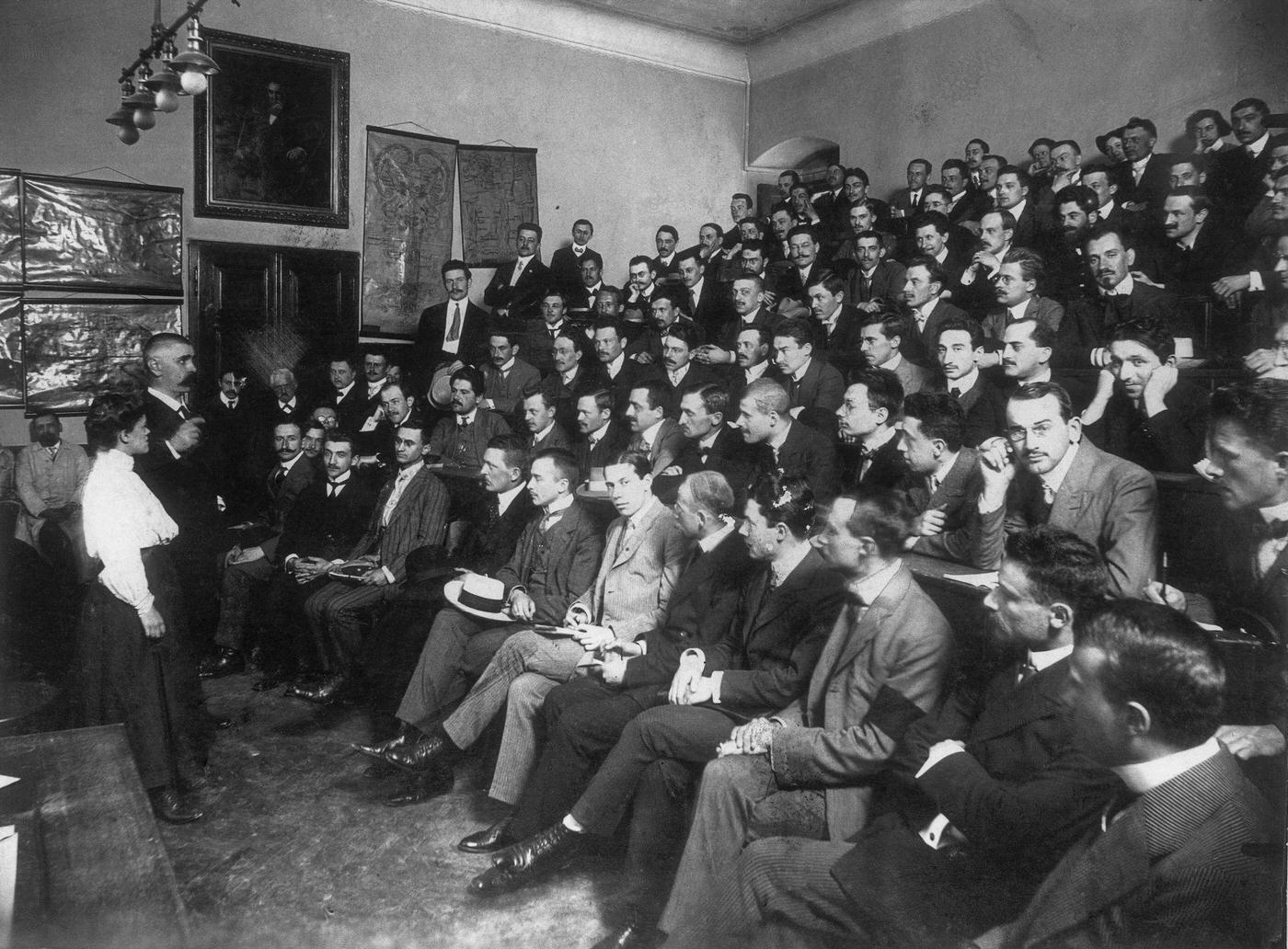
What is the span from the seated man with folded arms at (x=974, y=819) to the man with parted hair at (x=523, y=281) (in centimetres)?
658

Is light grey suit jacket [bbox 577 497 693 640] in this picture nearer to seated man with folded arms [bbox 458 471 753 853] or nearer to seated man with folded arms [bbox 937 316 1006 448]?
seated man with folded arms [bbox 458 471 753 853]

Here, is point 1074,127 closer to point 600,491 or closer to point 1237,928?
point 600,491

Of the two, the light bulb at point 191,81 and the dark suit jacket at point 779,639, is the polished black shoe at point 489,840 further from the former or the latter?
the light bulb at point 191,81

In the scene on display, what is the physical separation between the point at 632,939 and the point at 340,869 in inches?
41.6

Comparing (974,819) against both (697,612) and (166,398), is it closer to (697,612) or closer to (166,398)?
(697,612)

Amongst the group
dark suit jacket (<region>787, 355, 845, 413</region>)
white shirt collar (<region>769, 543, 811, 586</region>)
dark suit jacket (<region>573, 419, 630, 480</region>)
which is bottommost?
white shirt collar (<region>769, 543, 811, 586</region>)

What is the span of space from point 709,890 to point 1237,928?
1133 mm

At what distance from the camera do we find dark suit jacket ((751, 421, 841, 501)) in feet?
13.3

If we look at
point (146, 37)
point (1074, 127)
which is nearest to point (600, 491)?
point (146, 37)

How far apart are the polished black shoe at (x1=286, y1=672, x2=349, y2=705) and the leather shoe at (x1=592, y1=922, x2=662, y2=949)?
2.26 meters

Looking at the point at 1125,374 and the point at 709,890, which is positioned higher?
the point at 1125,374

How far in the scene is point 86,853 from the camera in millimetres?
1544

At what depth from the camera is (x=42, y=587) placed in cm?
369

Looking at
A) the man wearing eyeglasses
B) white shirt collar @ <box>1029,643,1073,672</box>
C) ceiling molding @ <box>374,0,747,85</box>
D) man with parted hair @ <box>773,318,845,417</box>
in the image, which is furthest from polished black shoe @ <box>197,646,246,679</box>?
ceiling molding @ <box>374,0,747,85</box>
